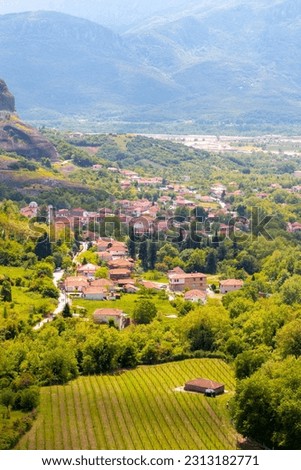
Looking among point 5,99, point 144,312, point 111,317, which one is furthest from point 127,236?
point 5,99

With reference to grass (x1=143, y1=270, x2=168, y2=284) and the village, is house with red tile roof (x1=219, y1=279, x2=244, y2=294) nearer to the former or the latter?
the village

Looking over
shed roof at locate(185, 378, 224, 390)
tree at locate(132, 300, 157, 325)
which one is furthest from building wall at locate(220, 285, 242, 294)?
shed roof at locate(185, 378, 224, 390)

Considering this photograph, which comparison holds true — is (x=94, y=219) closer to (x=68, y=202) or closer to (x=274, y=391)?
(x=68, y=202)

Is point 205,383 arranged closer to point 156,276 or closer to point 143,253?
point 156,276

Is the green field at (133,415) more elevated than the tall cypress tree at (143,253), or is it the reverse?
the tall cypress tree at (143,253)

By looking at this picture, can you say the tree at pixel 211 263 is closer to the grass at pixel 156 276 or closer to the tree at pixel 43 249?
the grass at pixel 156 276

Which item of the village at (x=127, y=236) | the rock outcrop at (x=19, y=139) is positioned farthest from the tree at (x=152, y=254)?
the rock outcrop at (x=19, y=139)

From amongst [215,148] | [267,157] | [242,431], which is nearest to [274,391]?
[242,431]
